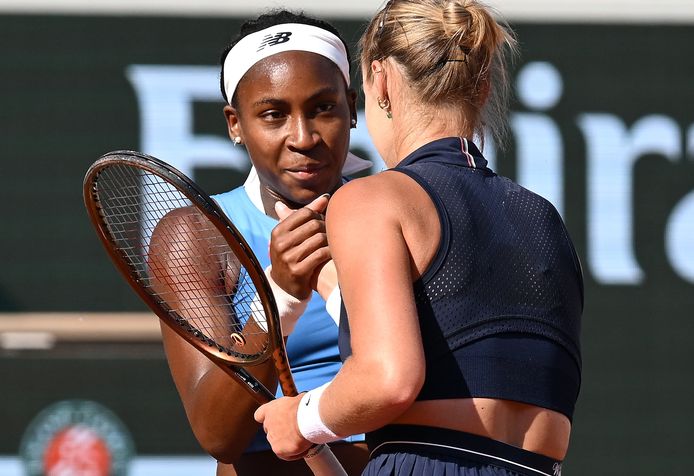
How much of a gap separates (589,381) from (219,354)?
9.03 ft

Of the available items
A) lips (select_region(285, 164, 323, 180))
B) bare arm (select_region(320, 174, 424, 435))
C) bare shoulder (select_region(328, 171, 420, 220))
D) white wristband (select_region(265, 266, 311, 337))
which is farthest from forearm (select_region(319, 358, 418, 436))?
lips (select_region(285, 164, 323, 180))

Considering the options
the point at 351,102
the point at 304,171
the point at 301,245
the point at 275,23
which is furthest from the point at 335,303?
the point at 275,23

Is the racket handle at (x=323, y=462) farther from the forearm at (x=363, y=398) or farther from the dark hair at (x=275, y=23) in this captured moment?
the dark hair at (x=275, y=23)

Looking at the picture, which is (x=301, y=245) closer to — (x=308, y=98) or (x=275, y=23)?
(x=308, y=98)

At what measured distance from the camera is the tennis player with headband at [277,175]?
263cm

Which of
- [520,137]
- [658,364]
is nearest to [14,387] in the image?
[520,137]

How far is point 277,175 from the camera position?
2.80 m

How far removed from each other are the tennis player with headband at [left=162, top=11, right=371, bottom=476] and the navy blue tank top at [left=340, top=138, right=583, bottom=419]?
0.61 m

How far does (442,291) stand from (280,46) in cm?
100

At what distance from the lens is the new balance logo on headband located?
285 centimetres

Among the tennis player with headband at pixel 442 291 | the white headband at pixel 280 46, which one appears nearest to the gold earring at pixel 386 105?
the tennis player with headband at pixel 442 291

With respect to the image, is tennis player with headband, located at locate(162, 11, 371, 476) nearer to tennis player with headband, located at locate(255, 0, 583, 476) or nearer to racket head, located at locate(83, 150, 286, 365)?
racket head, located at locate(83, 150, 286, 365)

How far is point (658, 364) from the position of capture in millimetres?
5051

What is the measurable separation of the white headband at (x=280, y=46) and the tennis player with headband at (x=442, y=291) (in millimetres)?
617
